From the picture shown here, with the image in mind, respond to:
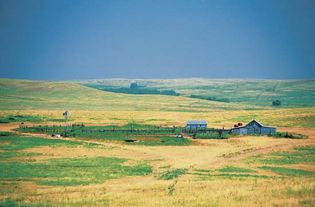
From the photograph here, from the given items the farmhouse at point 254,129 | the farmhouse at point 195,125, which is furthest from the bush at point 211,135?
the farmhouse at point 195,125

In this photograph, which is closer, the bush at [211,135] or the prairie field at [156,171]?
the prairie field at [156,171]

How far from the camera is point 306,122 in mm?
94562

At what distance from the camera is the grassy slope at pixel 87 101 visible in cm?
14988

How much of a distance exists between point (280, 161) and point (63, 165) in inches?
749

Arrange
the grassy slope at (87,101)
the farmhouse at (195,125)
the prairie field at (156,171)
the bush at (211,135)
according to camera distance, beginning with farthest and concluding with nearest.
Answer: the grassy slope at (87,101), the farmhouse at (195,125), the bush at (211,135), the prairie field at (156,171)

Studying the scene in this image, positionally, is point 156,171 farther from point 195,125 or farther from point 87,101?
point 87,101

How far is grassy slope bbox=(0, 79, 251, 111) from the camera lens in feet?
492

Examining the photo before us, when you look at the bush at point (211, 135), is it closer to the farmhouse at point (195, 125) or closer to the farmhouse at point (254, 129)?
the farmhouse at point (254, 129)

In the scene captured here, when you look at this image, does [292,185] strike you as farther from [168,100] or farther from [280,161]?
[168,100]

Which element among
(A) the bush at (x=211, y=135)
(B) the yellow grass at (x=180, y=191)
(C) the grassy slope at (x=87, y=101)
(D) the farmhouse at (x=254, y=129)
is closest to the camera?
(B) the yellow grass at (x=180, y=191)

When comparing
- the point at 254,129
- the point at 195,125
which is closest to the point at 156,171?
the point at 254,129

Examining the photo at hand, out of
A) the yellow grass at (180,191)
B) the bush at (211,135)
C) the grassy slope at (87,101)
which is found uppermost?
the grassy slope at (87,101)

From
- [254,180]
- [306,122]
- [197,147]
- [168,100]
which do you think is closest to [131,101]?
[168,100]

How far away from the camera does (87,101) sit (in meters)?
173
